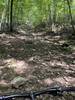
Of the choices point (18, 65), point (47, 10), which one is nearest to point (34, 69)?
point (18, 65)

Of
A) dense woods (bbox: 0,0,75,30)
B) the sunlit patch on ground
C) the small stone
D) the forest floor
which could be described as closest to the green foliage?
dense woods (bbox: 0,0,75,30)

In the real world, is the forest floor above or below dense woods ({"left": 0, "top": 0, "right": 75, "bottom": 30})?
below

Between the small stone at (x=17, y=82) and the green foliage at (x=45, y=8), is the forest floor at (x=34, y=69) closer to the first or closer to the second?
the small stone at (x=17, y=82)

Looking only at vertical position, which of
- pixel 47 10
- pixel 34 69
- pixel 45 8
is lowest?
pixel 34 69

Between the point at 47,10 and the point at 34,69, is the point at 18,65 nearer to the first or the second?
the point at 34,69

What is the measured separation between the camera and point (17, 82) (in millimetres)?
4508

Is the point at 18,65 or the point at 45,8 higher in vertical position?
the point at 45,8

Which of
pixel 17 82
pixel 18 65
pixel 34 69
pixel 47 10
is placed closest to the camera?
pixel 17 82

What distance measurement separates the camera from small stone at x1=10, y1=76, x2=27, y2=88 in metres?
4.41

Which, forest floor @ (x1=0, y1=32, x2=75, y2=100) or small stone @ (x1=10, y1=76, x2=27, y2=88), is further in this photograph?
forest floor @ (x1=0, y1=32, x2=75, y2=100)

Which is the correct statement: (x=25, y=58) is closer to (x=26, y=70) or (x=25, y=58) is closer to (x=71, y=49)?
(x=26, y=70)

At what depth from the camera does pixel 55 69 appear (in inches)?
222

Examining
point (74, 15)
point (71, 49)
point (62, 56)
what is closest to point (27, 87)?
point (62, 56)

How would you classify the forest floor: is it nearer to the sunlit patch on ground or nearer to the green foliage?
the sunlit patch on ground
